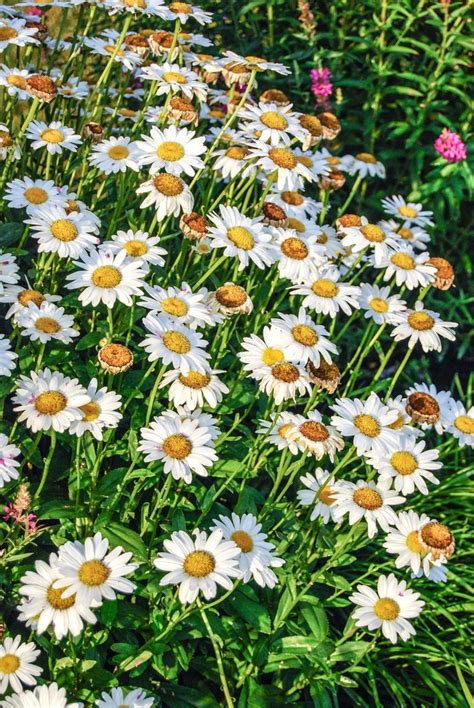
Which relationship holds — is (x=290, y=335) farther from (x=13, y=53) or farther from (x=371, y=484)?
(x=13, y=53)

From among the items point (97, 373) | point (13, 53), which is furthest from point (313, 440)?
point (13, 53)

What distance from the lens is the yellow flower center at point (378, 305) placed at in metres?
3.25

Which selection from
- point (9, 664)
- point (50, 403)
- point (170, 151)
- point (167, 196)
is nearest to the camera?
point (9, 664)

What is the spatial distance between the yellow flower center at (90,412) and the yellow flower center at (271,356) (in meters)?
0.57

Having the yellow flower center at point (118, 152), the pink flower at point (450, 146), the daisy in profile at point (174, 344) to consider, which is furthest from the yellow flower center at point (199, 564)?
the pink flower at point (450, 146)

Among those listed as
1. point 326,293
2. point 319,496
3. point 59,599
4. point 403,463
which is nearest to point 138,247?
point 326,293

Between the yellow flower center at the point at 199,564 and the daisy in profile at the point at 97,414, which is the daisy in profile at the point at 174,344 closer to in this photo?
the daisy in profile at the point at 97,414

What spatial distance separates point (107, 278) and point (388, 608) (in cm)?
137

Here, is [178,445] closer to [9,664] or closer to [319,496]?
[319,496]

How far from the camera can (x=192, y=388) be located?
260 cm

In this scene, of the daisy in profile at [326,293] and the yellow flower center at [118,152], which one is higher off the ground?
the yellow flower center at [118,152]

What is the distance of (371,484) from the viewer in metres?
2.74

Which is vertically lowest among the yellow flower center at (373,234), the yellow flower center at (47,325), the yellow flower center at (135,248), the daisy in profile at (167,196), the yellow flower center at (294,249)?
the yellow flower center at (47,325)

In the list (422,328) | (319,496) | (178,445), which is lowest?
(319,496)
